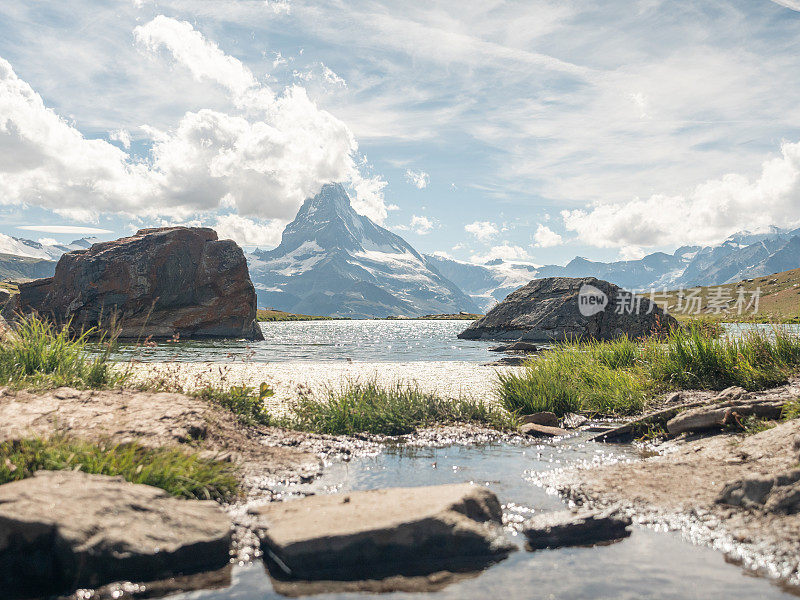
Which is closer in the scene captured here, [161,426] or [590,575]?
[590,575]

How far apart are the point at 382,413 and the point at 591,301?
173 ft

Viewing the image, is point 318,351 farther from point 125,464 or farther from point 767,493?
point 767,493

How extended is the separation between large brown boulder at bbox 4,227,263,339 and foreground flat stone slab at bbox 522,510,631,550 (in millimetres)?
69798

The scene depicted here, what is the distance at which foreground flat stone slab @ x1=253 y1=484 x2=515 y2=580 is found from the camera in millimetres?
5840

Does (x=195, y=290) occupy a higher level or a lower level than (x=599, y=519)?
higher

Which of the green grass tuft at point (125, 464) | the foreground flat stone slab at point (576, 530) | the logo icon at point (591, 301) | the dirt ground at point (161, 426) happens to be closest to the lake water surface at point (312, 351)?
the dirt ground at point (161, 426)

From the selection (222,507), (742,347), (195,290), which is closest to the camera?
(222,507)

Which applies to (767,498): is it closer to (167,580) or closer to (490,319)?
(167,580)

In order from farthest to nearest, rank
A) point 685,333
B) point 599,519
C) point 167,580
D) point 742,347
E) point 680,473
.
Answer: point 685,333 < point 742,347 < point 680,473 < point 599,519 < point 167,580

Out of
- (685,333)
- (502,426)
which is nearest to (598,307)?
(685,333)

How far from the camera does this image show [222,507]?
7.45 m

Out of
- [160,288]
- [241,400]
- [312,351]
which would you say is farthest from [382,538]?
[160,288]

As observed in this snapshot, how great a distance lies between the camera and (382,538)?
605 centimetres

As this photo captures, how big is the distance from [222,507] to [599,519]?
5298 millimetres
